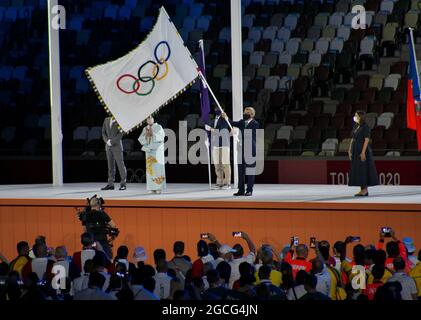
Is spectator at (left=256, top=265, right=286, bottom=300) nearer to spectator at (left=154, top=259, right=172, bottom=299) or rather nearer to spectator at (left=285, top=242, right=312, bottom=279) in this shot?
spectator at (left=285, top=242, right=312, bottom=279)

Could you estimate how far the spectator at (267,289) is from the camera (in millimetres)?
9117

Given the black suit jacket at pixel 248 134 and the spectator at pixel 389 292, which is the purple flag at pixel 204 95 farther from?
the spectator at pixel 389 292

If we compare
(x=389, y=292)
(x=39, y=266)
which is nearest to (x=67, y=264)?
(x=39, y=266)

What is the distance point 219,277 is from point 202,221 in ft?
16.9

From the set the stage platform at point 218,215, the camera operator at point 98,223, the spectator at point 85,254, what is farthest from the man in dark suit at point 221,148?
the spectator at point 85,254

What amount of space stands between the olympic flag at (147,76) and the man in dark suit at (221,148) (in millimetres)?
1401

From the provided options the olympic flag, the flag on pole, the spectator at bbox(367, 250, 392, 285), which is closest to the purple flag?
the olympic flag

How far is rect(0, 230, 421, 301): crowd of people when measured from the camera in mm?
9414

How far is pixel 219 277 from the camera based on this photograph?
406 inches

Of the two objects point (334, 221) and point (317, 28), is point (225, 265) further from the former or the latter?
point (317, 28)

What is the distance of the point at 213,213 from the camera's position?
15367 millimetres

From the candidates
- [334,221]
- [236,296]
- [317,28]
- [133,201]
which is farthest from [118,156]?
[236,296]

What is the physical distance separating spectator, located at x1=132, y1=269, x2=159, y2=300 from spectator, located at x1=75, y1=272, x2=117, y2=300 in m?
0.22
